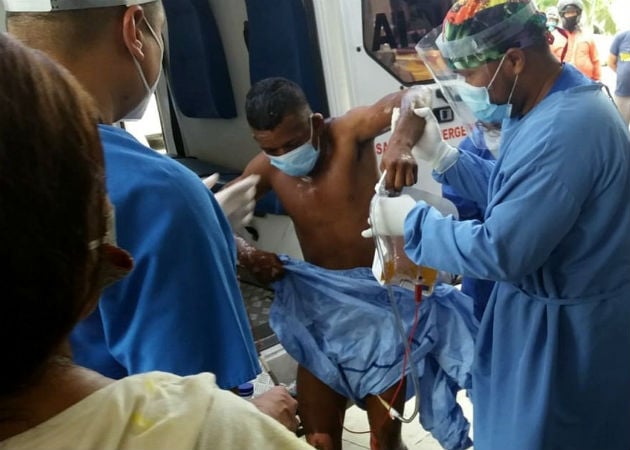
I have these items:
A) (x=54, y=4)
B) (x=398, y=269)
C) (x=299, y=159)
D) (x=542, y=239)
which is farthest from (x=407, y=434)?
(x=54, y=4)

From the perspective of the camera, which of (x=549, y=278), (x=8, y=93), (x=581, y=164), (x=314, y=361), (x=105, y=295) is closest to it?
(x=8, y=93)

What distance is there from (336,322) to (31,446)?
1507mm

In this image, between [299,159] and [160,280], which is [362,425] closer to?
[299,159]

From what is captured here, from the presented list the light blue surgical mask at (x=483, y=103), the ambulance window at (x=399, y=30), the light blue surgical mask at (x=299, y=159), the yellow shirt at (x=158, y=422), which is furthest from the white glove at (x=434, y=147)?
the yellow shirt at (x=158, y=422)

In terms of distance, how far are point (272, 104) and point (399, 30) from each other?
865mm

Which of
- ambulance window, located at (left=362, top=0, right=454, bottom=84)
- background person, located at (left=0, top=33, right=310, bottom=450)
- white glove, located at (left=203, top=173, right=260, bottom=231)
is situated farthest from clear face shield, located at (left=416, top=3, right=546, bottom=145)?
background person, located at (left=0, top=33, right=310, bottom=450)

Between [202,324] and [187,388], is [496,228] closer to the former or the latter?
[202,324]

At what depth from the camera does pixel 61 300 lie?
1.61ft

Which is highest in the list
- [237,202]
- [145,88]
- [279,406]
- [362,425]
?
[145,88]

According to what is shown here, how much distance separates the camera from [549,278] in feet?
4.56

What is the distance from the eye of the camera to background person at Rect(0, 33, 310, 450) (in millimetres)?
452

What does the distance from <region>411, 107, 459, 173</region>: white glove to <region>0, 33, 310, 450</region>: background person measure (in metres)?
1.38

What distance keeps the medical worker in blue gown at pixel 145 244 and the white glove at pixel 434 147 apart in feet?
3.20

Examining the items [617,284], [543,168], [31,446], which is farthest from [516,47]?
[31,446]
